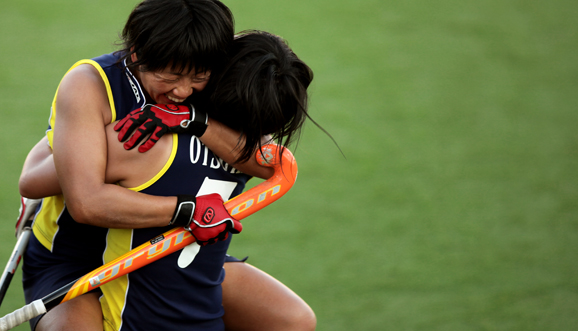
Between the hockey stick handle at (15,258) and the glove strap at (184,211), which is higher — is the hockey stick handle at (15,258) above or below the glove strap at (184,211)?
below

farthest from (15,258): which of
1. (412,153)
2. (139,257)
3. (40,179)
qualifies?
(412,153)

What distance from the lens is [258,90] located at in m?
1.37

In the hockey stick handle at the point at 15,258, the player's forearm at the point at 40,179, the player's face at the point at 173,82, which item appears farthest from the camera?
the hockey stick handle at the point at 15,258

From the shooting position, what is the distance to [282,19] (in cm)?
580

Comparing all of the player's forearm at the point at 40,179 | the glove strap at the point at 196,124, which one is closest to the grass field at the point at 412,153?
the player's forearm at the point at 40,179

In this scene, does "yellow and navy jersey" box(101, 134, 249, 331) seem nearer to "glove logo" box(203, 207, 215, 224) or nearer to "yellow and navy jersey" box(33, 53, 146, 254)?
"glove logo" box(203, 207, 215, 224)

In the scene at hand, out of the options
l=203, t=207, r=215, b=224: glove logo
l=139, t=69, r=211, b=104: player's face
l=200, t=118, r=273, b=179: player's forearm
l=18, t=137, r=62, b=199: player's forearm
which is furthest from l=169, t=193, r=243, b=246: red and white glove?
l=18, t=137, r=62, b=199: player's forearm

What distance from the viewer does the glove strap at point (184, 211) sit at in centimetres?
135

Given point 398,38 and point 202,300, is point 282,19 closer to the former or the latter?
point 398,38

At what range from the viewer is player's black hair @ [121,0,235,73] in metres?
1.34

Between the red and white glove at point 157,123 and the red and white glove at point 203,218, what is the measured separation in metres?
0.15

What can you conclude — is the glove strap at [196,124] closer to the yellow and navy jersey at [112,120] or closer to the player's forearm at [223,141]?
the player's forearm at [223,141]

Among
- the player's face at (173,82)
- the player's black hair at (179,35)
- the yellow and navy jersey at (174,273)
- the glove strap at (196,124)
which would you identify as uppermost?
the player's black hair at (179,35)

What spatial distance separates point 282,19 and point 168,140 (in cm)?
467
